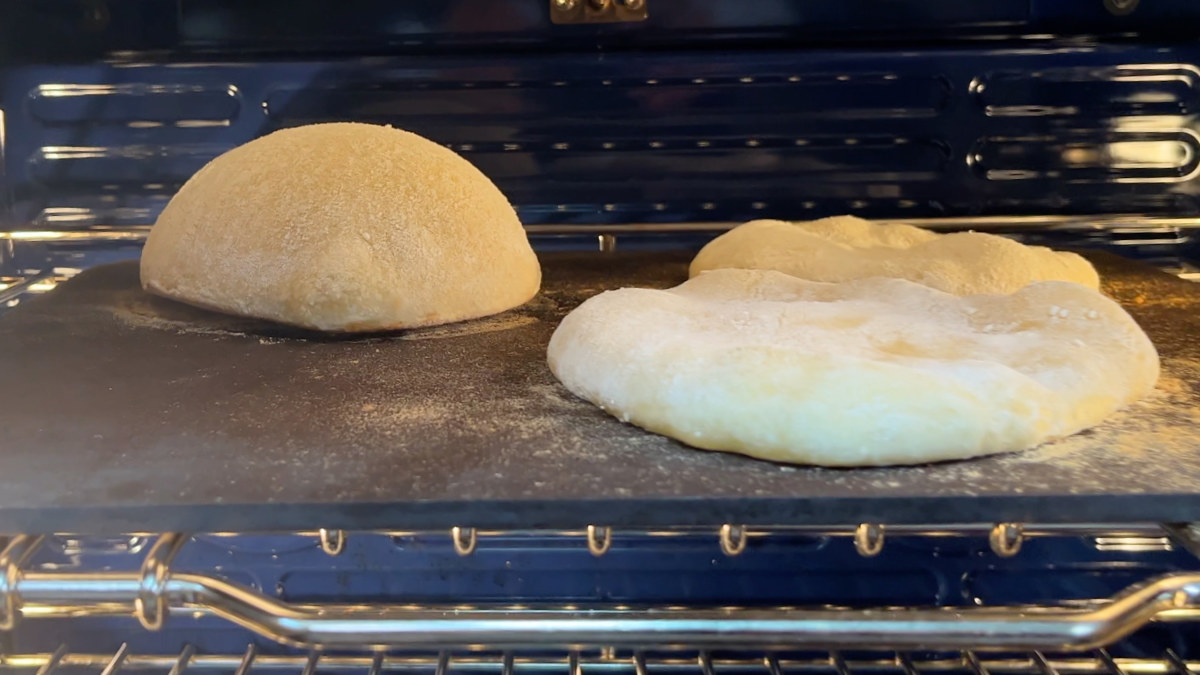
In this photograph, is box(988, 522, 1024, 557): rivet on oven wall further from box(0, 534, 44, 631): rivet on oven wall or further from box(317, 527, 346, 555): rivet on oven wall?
box(0, 534, 44, 631): rivet on oven wall

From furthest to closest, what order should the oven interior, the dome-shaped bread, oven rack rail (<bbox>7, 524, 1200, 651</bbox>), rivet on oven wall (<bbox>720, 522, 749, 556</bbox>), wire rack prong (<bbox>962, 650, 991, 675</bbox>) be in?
the oven interior < the dome-shaped bread < wire rack prong (<bbox>962, 650, 991, 675</bbox>) < rivet on oven wall (<bbox>720, 522, 749, 556</bbox>) < oven rack rail (<bbox>7, 524, 1200, 651</bbox>)

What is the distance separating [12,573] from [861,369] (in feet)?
1.82

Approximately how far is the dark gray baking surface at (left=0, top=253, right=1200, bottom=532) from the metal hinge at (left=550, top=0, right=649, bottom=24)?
467 millimetres

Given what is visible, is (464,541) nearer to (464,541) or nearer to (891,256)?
(464,541)

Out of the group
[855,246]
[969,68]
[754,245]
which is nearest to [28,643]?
[754,245]

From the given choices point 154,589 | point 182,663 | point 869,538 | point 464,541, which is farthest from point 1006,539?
point 182,663

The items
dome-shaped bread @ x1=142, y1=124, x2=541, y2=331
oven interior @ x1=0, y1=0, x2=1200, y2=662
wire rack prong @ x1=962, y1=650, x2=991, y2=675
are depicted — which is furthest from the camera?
oven interior @ x1=0, y1=0, x2=1200, y2=662

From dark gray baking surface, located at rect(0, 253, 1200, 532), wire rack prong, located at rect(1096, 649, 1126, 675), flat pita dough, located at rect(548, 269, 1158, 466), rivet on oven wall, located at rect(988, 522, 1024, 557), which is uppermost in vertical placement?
flat pita dough, located at rect(548, 269, 1158, 466)

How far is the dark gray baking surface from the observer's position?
1.88 ft

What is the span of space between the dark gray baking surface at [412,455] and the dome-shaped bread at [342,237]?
0.05 meters

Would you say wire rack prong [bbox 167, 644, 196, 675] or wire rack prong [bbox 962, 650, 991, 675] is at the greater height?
wire rack prong [bbox 167, 644, 196, 675]

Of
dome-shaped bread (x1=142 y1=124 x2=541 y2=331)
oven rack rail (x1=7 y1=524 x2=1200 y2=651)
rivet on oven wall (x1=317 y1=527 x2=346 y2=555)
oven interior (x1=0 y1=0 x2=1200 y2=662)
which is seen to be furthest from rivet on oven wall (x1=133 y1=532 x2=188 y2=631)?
oven interior (x1=0 y1=0 x2=1200 y2=662)

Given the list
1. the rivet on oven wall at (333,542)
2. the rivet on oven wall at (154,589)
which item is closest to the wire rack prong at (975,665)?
the rivet on oven wall at (333,542)

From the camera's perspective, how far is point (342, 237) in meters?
0.95
